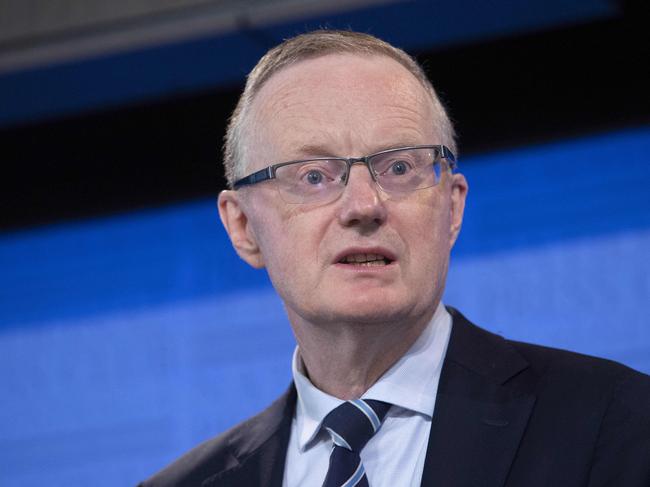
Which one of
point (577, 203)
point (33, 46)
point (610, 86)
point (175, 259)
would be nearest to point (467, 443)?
point (577, 203)

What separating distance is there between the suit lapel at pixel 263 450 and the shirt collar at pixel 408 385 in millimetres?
44

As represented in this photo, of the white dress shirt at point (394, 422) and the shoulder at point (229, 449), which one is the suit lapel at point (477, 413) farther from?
the shoulder at point (229, 449)

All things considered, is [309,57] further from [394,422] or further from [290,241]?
[394,422]

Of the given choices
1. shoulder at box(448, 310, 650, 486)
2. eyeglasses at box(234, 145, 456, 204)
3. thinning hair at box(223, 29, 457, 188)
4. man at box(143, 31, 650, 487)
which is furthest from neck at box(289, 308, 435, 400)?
thinning hair at box(223, 29, 457, 188)

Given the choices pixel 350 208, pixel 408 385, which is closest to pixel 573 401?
pixel 408 385

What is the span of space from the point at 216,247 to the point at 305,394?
1216 millimetres

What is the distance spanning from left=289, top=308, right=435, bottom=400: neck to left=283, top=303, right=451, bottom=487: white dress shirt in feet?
0.07

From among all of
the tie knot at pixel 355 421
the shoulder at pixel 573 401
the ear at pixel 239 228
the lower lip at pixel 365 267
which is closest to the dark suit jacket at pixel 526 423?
the shoulder at pixel 573 401

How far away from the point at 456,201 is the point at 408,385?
0.40m

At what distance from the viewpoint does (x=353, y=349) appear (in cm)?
189

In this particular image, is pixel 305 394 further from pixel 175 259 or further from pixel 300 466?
pixel 175 259

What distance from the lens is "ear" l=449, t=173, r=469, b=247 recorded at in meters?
2.02

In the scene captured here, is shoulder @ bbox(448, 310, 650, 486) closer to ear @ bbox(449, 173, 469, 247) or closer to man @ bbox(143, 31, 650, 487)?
man @ bbox(143, 31, 650, 487)

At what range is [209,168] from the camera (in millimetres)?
3230
